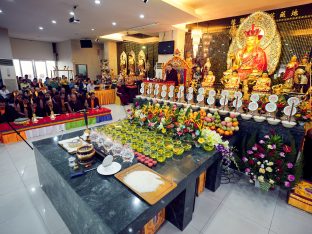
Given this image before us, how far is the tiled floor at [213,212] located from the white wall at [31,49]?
37.7 feet

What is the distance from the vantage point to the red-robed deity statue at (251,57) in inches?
215

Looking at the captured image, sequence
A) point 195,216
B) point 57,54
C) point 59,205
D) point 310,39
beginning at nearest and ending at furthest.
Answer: point 59,205 → point 195,216 → point 310,39 → point 57,54

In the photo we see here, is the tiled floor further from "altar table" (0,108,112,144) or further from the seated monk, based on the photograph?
the seated monk

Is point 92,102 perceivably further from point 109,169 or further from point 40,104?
point 109,169

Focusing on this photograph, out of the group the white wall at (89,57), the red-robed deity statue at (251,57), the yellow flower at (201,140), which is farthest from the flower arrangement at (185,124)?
the white wall at (89,57)

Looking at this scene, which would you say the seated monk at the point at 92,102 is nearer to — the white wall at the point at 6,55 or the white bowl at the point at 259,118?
the white bowl at the point at 259,118

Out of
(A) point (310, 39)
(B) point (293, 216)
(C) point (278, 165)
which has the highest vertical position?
(A) point (310, 39)

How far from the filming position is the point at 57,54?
480 inches

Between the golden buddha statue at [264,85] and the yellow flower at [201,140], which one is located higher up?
the golden buddha statue at [264,85]

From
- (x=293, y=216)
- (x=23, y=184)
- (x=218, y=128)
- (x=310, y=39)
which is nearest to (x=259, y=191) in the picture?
(x=293, y=216)

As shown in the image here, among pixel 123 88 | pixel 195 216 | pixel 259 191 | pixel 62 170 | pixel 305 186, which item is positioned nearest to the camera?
pixel 62 170

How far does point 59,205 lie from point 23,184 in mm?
1120

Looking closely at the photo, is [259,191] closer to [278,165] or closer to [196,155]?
[278,165]

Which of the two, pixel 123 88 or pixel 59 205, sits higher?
pixel 123 88
